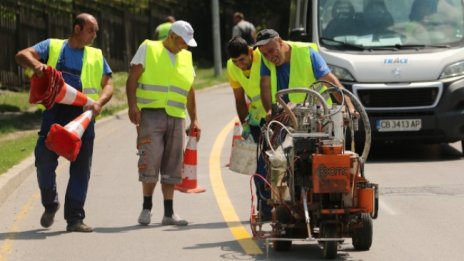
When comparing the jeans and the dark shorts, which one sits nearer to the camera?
the jeans

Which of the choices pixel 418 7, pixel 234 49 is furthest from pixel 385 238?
pixel 418 7

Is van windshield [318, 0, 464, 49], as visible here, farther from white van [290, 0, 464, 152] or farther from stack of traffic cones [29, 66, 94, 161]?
stack of traffic cones [29, 66, 94, 161]

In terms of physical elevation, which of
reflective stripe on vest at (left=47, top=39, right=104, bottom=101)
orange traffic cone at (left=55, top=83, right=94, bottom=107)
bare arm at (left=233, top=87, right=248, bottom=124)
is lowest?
bare arm at (left=233, top=87, right=248, bottom=124)

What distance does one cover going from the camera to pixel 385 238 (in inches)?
438

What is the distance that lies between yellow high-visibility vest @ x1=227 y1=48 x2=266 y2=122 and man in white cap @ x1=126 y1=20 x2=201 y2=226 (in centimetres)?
51

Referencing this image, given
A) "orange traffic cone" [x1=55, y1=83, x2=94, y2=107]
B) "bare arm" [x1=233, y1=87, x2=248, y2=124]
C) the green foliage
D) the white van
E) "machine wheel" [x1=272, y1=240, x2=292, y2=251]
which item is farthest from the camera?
the white van

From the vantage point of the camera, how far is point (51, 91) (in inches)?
452

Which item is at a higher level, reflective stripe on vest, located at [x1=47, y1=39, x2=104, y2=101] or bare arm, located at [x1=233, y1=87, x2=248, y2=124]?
reflective stripe on vest, located at [x1=47, y1=39, x2=104, y2=101]

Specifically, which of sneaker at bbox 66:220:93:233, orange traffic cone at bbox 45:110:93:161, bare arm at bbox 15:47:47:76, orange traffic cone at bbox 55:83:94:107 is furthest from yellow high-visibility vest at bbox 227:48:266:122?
bare arm at bbox 15:47:47:76

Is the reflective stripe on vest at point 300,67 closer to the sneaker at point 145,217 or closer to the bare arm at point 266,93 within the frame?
the bare arm at point 266,93

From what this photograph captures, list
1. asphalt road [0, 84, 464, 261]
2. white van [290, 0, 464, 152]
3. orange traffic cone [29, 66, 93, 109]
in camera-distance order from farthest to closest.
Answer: white van [290, 0, 464, 152], orange traffic cone [29, 66, 93, 109], asphalt road [0, 84, 464, 261]

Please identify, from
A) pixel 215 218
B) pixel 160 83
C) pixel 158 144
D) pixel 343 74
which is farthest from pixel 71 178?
pixel 343 74

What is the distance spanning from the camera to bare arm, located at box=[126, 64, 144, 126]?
39.6 feet

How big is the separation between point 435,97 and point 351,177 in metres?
7.61
